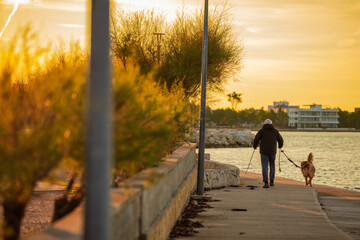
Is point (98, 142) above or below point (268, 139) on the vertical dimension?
above

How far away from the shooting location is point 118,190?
5789mm

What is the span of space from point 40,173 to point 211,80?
2108 cm

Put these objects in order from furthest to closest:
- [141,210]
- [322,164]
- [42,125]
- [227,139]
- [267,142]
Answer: [227,139]
[322,164]
[267,142]
[141,210]
[42,125]

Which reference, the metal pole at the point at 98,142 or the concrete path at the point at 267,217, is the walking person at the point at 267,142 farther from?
the metal pole at the point at 98,142

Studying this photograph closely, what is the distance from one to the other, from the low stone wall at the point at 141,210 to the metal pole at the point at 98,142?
383mm

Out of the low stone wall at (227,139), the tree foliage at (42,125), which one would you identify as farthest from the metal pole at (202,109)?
the low stone wall at (227,139)

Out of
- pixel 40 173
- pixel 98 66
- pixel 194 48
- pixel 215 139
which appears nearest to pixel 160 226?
pixel 40 173

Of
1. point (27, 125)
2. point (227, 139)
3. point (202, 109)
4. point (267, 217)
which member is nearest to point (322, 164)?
point (202, 109)

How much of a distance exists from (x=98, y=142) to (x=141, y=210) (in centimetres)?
249

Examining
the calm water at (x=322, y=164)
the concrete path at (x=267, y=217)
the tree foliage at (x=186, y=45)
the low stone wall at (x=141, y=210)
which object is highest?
the tree foliage at (x=186, y=45)

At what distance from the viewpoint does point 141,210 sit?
613 centimetres

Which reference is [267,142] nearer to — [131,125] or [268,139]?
[268,139]

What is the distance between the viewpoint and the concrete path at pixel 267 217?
8.92 metres

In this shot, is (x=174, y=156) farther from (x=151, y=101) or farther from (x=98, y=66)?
(x=98, y=66)
